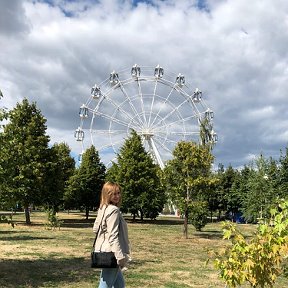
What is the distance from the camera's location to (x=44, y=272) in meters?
12.6

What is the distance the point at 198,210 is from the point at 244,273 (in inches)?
890

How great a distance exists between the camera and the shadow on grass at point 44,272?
11.1 metres

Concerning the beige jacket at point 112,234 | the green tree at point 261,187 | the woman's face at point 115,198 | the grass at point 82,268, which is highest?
the green tree at point 261,187

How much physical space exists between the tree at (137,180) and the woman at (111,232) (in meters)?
36.6

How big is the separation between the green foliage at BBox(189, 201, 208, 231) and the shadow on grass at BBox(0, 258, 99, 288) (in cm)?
1348

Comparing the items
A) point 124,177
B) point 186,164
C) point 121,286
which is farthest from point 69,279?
point 124,177

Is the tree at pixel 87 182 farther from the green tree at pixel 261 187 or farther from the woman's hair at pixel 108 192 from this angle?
the woman's hair at pixel 108 192

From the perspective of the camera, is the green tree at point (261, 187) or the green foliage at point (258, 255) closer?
the green foliage at point (258, 255)

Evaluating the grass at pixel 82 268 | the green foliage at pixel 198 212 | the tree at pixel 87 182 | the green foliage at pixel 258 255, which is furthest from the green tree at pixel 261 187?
the green foliage at pixel 258 255

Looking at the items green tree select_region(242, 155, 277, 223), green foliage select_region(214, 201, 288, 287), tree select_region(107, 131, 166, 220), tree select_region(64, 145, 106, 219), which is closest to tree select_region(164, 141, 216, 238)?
green tree select_region(242, 155, 277, 223)

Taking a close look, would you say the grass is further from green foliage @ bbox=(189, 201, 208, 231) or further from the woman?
green foliage @ bbox=(189, 201, 208, 231)

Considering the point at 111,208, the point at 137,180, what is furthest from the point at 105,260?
the point at 137,180

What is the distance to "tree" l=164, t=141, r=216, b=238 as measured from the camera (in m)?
27.5

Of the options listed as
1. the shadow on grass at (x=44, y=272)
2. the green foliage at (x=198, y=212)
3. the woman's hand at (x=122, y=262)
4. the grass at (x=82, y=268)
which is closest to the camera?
the woman's hand at (x=122, y=262)
